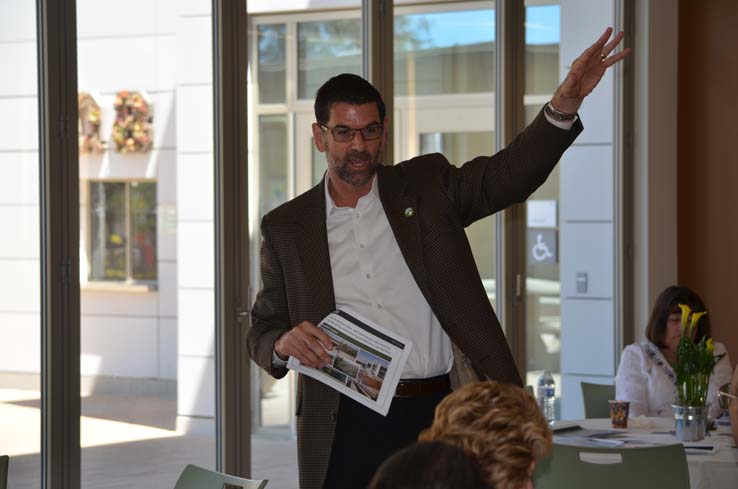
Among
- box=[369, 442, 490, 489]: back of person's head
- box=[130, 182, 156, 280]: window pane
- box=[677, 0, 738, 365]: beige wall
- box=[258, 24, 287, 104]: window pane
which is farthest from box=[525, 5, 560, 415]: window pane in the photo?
box=[369, 442, 490, 489]: back of person's head

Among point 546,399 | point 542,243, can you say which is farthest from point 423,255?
point 542,243

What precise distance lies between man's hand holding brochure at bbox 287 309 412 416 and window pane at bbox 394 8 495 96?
3455mm

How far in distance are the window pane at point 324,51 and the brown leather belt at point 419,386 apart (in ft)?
9.41

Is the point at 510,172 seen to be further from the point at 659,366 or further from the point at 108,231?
the point at 659,366

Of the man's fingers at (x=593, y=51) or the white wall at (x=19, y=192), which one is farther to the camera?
the white wall at (x=19, y=192)

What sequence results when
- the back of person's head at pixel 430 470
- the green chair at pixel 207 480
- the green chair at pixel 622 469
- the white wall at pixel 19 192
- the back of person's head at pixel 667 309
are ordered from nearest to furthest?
the back of person's head at pixel 430 470
the green chair at pixel 207 480
the green chair at pixel 622 469
the white wall at pixel 19 192
the back of person's head at pixel 667 309

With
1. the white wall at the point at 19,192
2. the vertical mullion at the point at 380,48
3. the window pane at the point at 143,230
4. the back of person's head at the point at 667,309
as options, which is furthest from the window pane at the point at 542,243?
the white wall at the point at 19,192

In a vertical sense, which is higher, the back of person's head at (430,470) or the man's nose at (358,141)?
the man's nose at (358,141)

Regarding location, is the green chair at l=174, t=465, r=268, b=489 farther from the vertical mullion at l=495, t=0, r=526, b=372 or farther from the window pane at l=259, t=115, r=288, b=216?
the vertical mullion at l=495, t=0, r=526, b=372

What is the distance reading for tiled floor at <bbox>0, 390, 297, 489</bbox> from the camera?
3.67 m

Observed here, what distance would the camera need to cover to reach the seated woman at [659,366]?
5.02m

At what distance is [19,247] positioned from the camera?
3682mm

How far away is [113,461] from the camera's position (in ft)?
13.5

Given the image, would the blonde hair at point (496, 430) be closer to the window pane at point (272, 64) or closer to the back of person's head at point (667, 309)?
the window pane at point (272, 64)
